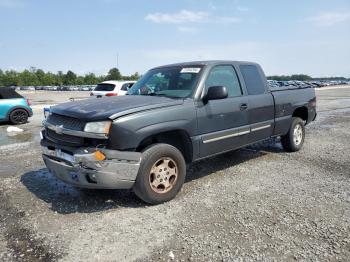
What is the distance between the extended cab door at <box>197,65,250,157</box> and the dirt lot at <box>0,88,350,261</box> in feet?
2.03

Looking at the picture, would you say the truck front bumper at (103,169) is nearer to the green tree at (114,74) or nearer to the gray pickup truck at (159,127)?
the gray pickup truck at (159,127)

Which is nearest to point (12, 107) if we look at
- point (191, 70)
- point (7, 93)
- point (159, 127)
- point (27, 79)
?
point (7, 93)

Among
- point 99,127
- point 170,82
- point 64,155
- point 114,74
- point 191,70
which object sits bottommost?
point 64,155

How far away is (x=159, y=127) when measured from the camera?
13.8 ft

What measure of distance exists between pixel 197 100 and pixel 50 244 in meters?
2.66

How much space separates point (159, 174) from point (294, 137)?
394 centimetres

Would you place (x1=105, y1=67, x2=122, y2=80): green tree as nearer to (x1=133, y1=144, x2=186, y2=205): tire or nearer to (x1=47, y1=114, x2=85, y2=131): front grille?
(x1=47, y1=114, x2=85, y2=131): front grille

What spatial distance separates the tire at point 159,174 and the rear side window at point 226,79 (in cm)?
130

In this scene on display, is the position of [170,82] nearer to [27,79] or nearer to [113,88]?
[113,88]

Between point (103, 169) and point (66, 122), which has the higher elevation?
point (66, 122)

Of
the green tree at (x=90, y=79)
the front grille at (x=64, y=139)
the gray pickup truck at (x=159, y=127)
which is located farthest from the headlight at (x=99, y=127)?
the green tree at (x=90, y=79)

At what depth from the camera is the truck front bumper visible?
3.89m

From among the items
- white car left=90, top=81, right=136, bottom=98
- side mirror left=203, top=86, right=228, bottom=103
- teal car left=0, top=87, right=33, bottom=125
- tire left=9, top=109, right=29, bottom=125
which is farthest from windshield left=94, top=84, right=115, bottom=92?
side mirror left=203, top=86, right=228, bottom=103

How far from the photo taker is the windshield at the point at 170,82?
4922 mm
